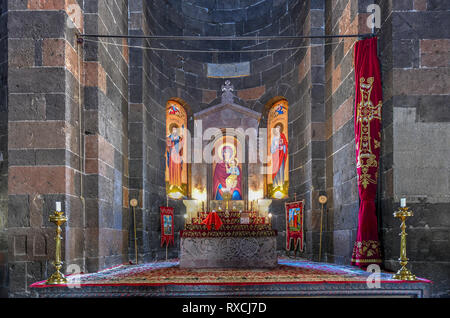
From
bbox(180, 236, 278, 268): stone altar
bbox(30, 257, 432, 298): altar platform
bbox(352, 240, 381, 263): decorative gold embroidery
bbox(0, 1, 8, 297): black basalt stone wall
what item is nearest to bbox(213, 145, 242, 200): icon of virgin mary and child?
bbox(180, 236, 278, 268): stone altar

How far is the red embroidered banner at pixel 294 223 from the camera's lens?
10259 millimetres

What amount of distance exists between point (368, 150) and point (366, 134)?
273mm

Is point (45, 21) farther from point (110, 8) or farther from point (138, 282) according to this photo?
point (138, 282)

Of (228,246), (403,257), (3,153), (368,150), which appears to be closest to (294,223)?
(228,246)

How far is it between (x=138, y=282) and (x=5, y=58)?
4289 millimetres

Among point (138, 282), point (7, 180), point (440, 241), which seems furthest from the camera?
point (7, 180)

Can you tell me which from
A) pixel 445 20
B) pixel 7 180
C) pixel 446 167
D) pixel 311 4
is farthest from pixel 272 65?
pixel 7 180

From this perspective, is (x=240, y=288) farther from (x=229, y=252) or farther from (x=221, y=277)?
(x=229, y=252)

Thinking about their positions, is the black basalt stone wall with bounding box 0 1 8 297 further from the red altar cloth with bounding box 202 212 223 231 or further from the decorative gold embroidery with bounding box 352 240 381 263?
the decorative gold embroidery with bounding box 352 240 381 263

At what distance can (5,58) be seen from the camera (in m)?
6.94

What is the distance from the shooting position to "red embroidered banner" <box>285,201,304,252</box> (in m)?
10.3

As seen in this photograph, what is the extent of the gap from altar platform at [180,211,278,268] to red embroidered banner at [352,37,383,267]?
168cm

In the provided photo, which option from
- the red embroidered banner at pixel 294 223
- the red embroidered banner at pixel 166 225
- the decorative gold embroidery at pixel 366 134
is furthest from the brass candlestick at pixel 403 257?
the red embroidered banner at pixel 166 225

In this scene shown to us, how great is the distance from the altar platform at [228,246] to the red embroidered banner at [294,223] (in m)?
2.37
